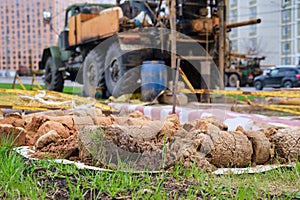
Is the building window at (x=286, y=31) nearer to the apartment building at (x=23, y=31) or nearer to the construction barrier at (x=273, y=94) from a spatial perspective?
the apartment building at (x=23, y=31)

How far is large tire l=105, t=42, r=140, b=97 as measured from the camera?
9688 mm

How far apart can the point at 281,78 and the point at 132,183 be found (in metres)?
→ 25.4

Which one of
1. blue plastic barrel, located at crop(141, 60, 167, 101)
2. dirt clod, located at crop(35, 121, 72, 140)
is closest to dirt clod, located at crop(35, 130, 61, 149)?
dirt clod, located at crop(35, 121, 72, 140)

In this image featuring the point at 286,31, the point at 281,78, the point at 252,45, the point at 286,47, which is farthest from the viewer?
the point at 252,45

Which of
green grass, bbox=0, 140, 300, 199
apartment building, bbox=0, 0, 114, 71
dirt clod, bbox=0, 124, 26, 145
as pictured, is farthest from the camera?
apartment building, bbox=0, 0, 114, 71

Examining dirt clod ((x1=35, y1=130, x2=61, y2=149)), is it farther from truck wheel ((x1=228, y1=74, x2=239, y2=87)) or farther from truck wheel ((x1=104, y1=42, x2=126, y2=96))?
truck wheel ((x1=228, y1=74, x2=239, y2=87))

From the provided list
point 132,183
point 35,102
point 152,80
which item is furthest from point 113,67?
point 132,183

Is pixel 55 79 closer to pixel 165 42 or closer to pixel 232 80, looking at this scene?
pixel 165 42

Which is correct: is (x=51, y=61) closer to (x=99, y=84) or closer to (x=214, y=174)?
(x=99, y=84)

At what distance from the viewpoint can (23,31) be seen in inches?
1586

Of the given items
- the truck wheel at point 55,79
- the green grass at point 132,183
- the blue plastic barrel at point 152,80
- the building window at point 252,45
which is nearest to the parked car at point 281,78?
the truck wheel at point 55,79

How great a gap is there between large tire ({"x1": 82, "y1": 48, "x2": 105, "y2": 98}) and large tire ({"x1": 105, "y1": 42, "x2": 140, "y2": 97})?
0.39 metres

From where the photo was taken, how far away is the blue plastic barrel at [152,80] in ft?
28.9

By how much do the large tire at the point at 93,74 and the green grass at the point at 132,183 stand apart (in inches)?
313
